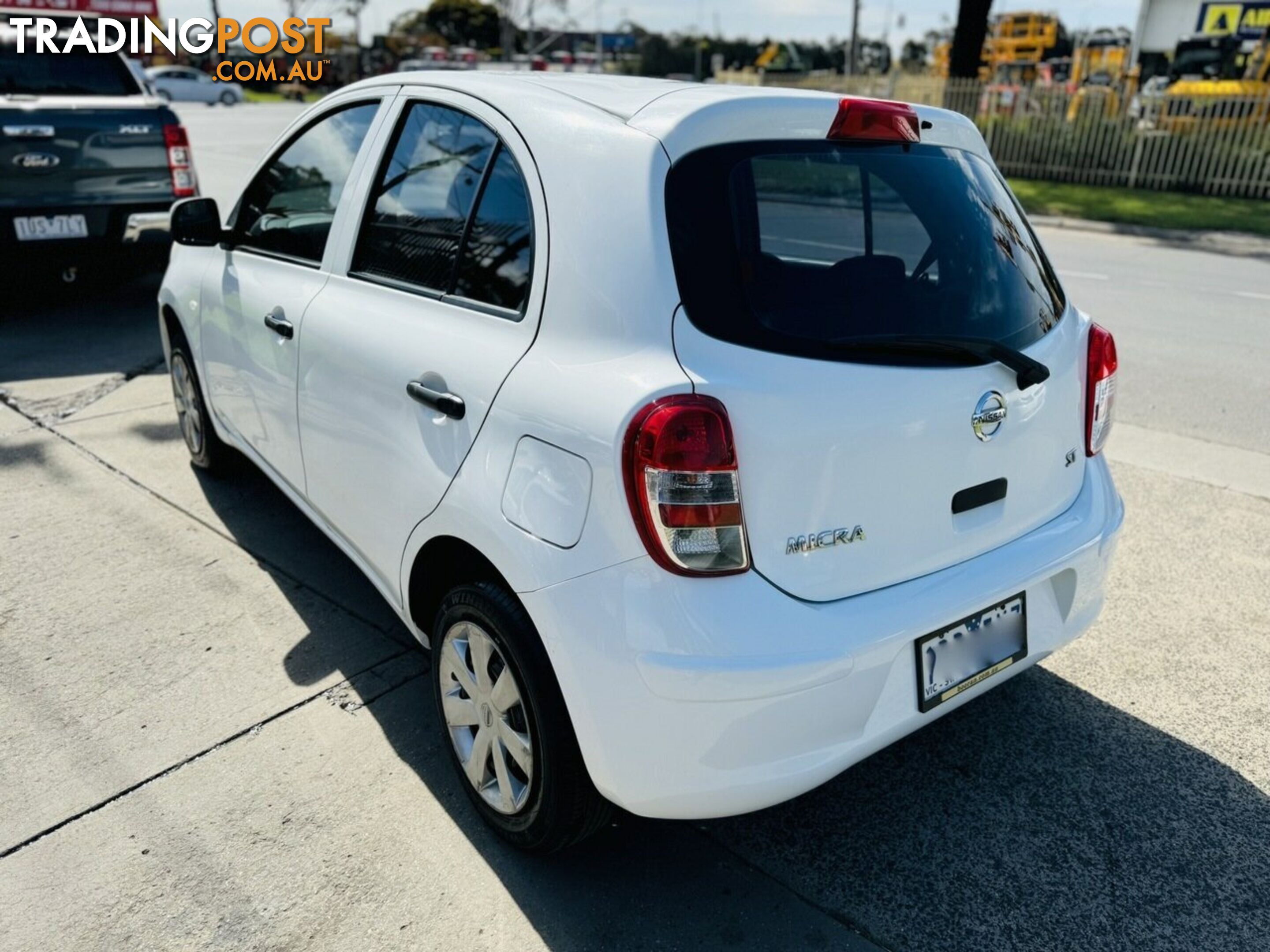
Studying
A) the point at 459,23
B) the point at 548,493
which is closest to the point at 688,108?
the point at 548,493

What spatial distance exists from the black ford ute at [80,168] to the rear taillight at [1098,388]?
6.73m

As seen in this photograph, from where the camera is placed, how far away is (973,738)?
115 inches

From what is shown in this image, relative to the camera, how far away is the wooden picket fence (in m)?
15.5

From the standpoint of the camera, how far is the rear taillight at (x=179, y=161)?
7.22 metres

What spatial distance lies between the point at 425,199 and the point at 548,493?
1152mm

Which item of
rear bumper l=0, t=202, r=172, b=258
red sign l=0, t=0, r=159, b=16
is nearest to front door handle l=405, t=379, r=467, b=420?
rear bumper l=0, t=202, r=172, b=258

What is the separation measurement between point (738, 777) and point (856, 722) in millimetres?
280

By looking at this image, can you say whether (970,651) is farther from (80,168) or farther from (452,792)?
(80,168)

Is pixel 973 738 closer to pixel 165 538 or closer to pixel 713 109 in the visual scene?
pixel 713 109

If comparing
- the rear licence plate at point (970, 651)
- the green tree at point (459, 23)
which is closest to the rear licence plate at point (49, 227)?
the rear licence plate at point (970, 651)

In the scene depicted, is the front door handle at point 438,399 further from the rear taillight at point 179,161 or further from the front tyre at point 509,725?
the rear taillight at point 179,161

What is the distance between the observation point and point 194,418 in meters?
4.53

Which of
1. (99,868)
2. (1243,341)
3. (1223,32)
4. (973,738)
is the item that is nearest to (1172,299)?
(1243,341)
